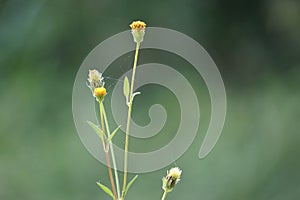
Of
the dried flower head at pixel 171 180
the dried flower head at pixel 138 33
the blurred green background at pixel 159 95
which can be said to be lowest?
the dried flower head at pixel 171 180

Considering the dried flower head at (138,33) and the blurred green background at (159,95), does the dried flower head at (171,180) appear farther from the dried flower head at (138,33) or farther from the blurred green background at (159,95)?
the blurred green background at (159,95)

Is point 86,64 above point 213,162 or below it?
above

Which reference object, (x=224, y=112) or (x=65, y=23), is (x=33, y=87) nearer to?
(x=65, y=23)

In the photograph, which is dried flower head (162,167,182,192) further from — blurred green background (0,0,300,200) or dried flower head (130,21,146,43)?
blurred green background (0,0,300,200)

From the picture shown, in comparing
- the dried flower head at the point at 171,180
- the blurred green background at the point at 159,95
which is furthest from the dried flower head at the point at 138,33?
the blurred green background at the point at 159,95

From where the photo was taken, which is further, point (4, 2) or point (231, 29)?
point (231, 29)

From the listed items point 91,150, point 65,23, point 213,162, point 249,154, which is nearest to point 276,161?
point 249,154

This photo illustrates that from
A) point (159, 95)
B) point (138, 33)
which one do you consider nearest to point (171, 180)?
Result: point (138, 33)

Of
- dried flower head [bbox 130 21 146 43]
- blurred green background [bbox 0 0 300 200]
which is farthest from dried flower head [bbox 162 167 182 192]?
blurred green background [bbox 0 0 300 200]

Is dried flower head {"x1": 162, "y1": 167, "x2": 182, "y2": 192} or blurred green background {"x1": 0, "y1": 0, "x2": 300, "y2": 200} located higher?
blurred green background {"x1": 0, "y1": 0, "x2": 300, "y2": 200}
